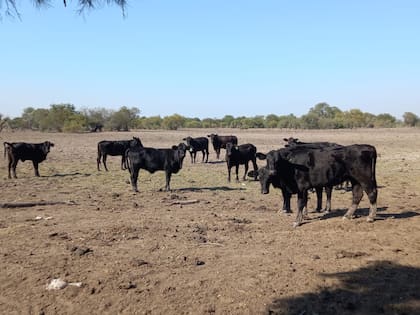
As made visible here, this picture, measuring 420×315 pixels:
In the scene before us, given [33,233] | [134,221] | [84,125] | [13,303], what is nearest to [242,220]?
[134,221]

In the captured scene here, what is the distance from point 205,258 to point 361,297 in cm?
251

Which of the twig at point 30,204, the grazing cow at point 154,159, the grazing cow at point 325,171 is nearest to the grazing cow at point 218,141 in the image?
the grazing cow at point 154,159

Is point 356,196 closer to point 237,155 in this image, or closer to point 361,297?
point 361,297

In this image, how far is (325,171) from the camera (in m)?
9.27

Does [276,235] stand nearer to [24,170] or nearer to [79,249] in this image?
[79,249]

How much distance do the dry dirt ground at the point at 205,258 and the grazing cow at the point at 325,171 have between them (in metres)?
0.65

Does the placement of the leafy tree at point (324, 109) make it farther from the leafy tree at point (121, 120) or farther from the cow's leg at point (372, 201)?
the cow's leg at point (372, 201)

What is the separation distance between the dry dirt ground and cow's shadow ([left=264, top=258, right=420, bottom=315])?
12 millimetres

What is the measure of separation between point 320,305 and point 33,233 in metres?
5.79

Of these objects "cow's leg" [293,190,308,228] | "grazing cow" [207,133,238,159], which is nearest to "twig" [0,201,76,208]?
"cow's leg" [293,190,308,228]

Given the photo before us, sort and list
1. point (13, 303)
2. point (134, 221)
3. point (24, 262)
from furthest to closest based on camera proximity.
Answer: point (134, 221) < point (24, 262) < point (13, 303)

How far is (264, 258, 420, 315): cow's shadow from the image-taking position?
4914 millimetres

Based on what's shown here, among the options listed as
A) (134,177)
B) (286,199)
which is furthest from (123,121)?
(286,199)

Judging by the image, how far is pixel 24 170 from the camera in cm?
2108
